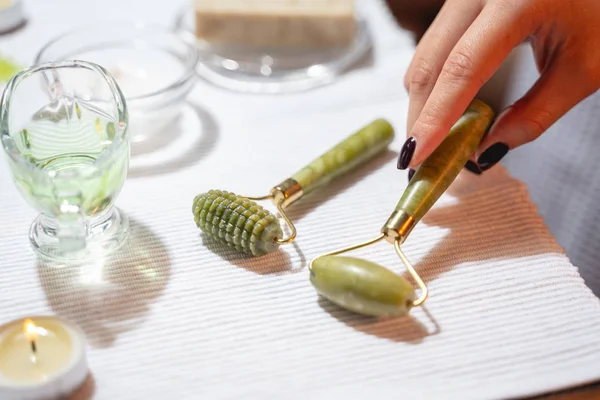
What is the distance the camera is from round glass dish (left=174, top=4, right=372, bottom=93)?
730 millimetres

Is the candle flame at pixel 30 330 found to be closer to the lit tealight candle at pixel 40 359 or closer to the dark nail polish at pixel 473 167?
the lit tealight candle at pixel 40 359

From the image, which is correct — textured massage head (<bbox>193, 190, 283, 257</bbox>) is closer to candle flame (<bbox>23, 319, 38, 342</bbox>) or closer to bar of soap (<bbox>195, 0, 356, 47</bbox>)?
candle flame (<bbox>23, 319, 38, 342</bbox>)

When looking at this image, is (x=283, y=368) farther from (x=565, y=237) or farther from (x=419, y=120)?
(x=565, y=237)

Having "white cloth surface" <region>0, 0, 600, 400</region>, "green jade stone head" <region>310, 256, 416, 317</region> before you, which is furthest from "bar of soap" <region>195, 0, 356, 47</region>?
"green jade stone head" <region>310, 256, 416, 317</region>

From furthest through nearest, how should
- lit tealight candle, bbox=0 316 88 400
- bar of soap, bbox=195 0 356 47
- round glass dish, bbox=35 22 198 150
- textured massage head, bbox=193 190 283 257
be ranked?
bar of soap, bbox=195 0 356 47 < round glass dish, bbox=35 22 198 150 < textured massage head, bbox=193 190 283 257 < lit tealight candle, bbox=0 316 88 400

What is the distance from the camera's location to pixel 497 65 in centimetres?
55

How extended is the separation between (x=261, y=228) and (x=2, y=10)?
17.5 inches

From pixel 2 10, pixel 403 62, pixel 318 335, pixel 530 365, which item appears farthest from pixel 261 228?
pixel 2 10

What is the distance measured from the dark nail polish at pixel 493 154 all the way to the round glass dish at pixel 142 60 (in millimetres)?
272

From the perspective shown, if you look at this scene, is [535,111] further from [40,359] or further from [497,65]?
[40,359]

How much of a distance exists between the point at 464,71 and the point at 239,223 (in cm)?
20

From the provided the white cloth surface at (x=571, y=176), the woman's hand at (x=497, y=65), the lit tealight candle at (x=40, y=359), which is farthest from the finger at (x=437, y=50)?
the lit tealight candle at (x=40, y=359)

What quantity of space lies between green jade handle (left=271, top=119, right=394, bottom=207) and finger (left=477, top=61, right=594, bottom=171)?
0.09m

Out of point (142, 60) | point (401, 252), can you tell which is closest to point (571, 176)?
point (401, 252)
